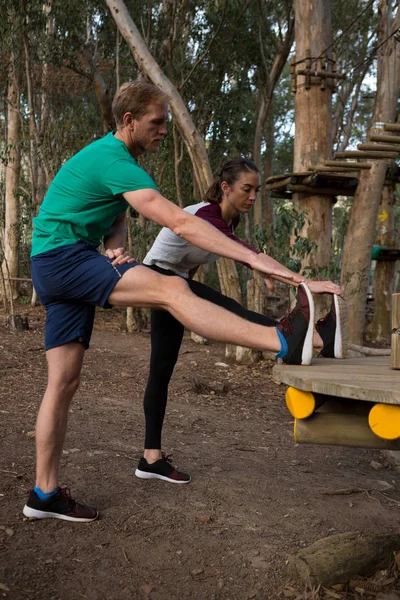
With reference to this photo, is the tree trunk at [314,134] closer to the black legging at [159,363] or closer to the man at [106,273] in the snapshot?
the black legging at [159,363]

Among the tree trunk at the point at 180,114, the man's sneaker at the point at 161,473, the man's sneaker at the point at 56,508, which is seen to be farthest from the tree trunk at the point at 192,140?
the man's sneaker at the point at 56,508

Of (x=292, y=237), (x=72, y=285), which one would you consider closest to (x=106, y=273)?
(x=72, y=285)

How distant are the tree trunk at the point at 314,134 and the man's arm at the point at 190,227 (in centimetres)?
549

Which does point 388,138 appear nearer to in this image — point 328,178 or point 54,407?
point 54,407

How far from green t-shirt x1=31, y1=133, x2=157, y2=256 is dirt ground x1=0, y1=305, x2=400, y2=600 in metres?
1.23

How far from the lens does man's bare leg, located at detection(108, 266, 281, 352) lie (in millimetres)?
2453

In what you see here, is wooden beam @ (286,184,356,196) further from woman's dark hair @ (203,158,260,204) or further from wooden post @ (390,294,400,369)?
wooden post @ (390,294,400,369)

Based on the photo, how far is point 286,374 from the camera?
223cm

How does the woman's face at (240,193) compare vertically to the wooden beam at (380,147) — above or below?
below

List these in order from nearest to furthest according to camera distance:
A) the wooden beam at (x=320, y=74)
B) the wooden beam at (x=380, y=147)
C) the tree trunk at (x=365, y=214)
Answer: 1. the wooden beam at (x=380, y=147)
2. the wooden beam at (x=320, y=74)
3. the tree trunk at (x=365, y=214)

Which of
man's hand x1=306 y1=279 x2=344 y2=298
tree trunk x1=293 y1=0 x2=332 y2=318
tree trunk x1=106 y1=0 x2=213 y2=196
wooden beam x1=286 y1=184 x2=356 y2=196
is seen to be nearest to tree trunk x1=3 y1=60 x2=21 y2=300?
tree trunk x1=106 y1=0 x2=213 y2=196

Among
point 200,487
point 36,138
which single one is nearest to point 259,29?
point 36,138

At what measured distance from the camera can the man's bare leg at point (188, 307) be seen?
2.45 m

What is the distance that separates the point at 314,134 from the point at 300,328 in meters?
6.16
